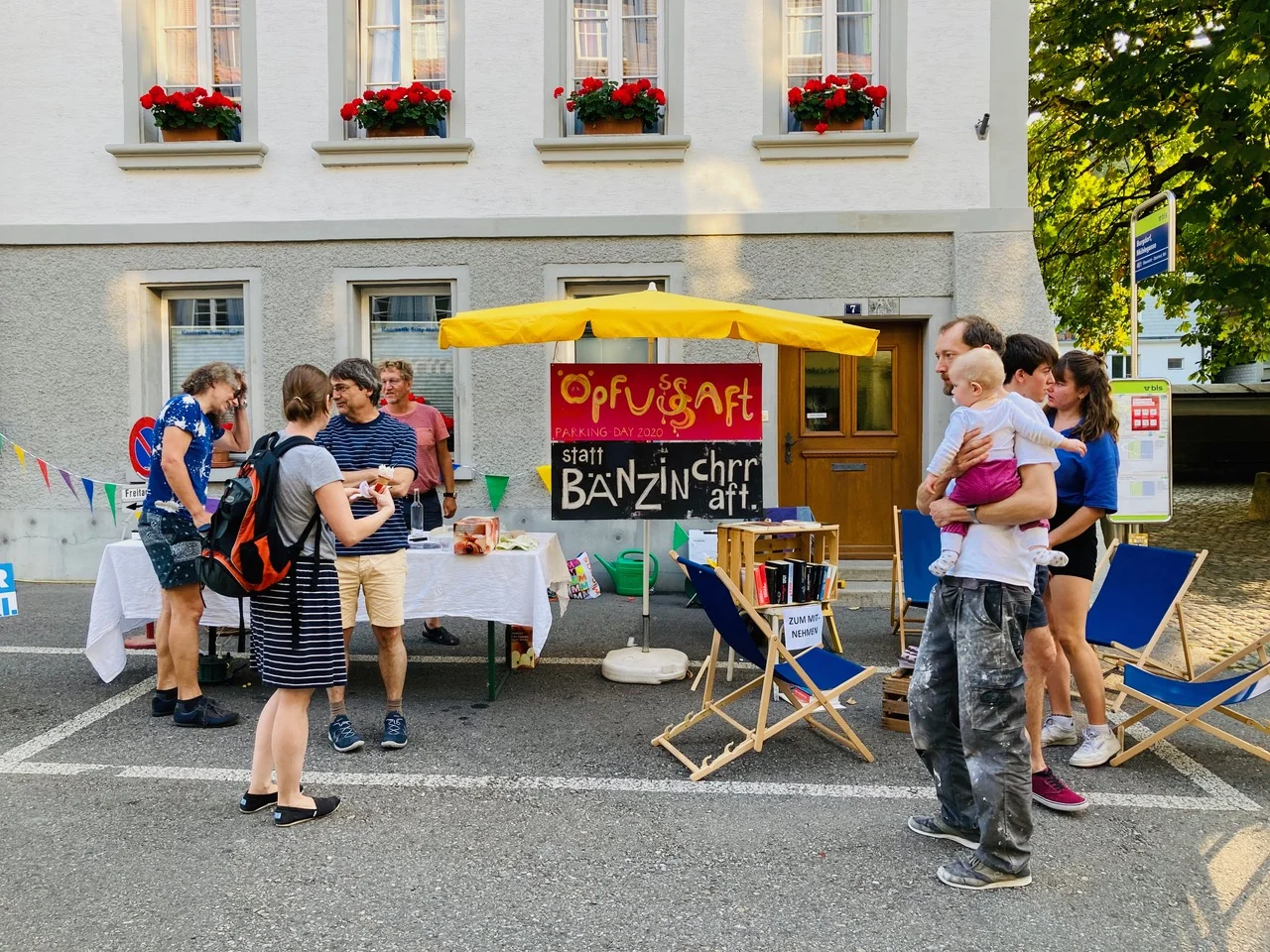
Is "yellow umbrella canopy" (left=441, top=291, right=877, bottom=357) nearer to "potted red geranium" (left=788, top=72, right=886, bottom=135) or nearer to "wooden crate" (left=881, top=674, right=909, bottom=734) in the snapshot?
"wooden crate" (left=881, top=674, right=909, bottom=734)

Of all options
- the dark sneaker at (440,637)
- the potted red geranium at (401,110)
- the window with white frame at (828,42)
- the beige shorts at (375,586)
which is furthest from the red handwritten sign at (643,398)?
the potted red geranium at (401,110)

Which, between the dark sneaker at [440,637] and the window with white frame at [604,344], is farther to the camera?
the window with white frame at [604,344]

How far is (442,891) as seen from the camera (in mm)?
3057

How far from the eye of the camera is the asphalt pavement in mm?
2842

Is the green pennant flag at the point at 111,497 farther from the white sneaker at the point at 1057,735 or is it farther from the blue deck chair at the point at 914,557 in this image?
the white sneaker at the point at 1057,735

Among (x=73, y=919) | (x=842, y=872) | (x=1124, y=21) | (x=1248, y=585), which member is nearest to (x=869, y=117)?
(x=1124, y=21)

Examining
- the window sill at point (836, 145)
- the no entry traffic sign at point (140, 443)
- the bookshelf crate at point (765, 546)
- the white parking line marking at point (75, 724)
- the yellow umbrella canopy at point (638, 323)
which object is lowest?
the white parking line marking at point (75, 724)

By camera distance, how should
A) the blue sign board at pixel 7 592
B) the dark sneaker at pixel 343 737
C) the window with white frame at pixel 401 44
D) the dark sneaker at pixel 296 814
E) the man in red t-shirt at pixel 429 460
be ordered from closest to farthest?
the dark sneaker at pixel 296 814 → the blue sign board at pixel 7 592 → the dark sneaker at pixel 343 737 → the man in red t-shirt at pixel 429 460 → the window with white frame at pixel 401 44

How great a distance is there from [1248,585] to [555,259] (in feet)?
23.3

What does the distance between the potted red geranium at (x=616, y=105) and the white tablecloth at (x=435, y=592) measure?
16.4ft

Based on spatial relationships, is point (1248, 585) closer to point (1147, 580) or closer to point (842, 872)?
point (1147, 580)

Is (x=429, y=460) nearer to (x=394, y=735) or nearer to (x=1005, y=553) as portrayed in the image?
(x=394, y=735)

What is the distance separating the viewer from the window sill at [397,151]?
343 inches

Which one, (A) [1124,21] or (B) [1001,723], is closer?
(B) [1001,723]
